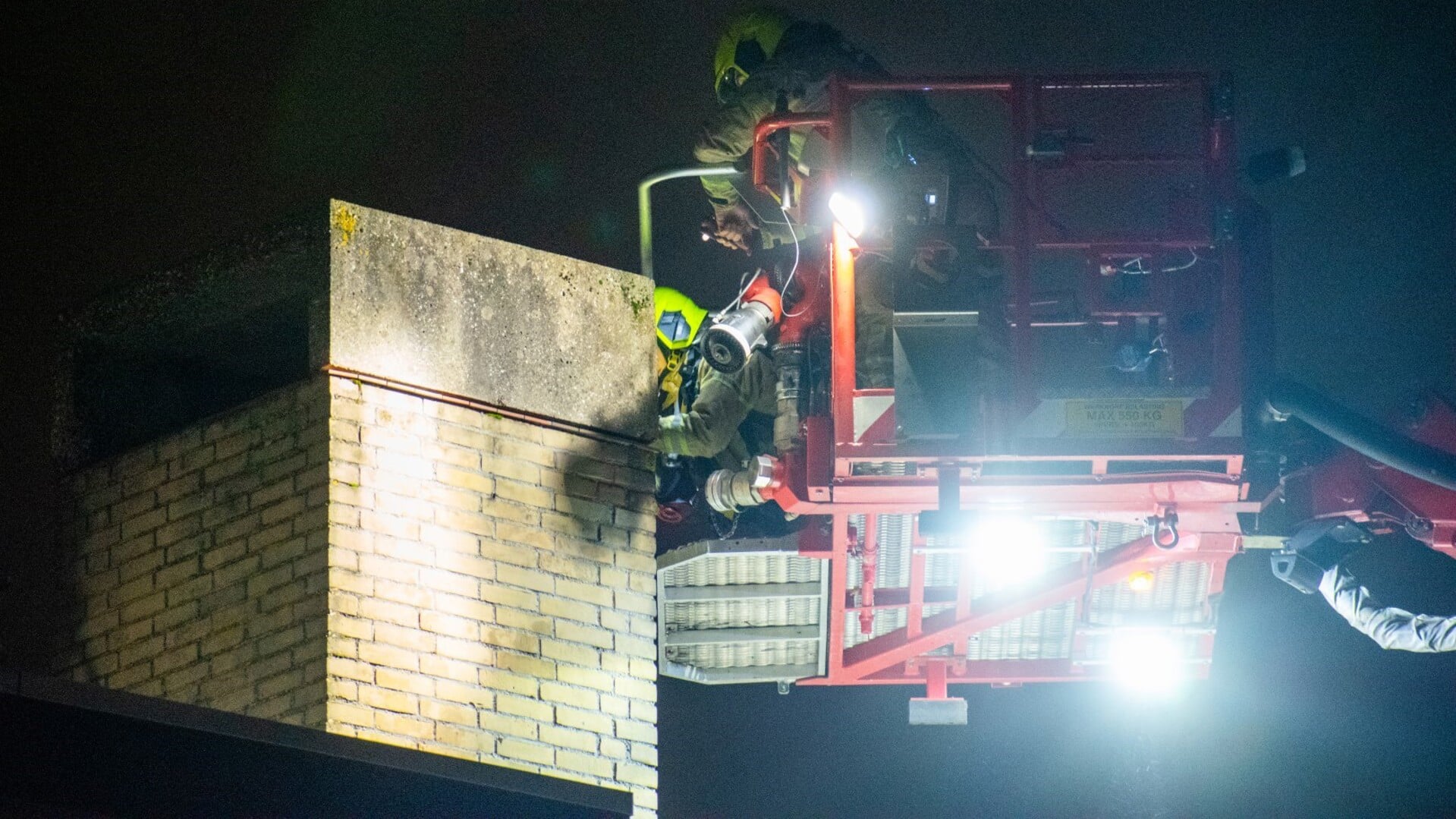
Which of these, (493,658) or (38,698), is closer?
(38,698)

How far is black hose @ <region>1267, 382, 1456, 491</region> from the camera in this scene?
29.9 ft

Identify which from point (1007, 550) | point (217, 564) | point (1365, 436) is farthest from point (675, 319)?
point (1365, 436)

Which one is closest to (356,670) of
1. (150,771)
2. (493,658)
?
(493,658)

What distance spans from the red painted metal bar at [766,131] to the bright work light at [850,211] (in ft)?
2.13

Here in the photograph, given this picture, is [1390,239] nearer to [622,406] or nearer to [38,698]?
[622,406]

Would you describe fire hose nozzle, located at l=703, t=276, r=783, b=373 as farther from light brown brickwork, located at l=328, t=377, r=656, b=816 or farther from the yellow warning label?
the yellow warning label

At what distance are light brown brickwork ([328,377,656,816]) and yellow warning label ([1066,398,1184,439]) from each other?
7.02ft

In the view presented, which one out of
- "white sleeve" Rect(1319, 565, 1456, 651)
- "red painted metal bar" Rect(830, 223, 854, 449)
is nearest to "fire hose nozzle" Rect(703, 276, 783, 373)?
"red painted metal bar" Rect(830, 223, 854, 449)

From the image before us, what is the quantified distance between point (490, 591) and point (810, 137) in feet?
8.80

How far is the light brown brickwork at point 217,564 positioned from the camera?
27.4ft

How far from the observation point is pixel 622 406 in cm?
967

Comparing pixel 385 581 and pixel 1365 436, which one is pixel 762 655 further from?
pixel 1365 436

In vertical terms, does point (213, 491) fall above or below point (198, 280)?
below

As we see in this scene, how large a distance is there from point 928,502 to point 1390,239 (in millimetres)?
5650
